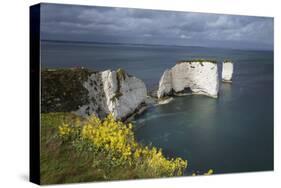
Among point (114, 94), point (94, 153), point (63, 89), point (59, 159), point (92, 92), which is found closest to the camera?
point (59, 159)

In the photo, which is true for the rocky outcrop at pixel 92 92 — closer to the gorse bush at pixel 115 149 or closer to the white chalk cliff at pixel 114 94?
the white chalk cliff at pixel 114 94

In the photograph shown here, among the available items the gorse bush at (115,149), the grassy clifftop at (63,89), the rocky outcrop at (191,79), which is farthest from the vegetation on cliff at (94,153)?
the rocky outcrop at (191,79)

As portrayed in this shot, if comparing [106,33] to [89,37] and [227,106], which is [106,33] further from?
Answer: [227,106]

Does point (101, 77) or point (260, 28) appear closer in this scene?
point (101, 77)

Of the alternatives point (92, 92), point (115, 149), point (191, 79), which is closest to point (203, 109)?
point (191, 79)

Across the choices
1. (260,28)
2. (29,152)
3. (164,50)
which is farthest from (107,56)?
(260,28)

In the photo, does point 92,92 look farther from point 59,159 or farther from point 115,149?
point 59,159

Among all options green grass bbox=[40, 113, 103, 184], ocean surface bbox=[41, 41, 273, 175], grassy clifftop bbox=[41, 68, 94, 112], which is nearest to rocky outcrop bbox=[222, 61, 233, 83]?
ocean surface bbox=[41, 41, 273, 175]
